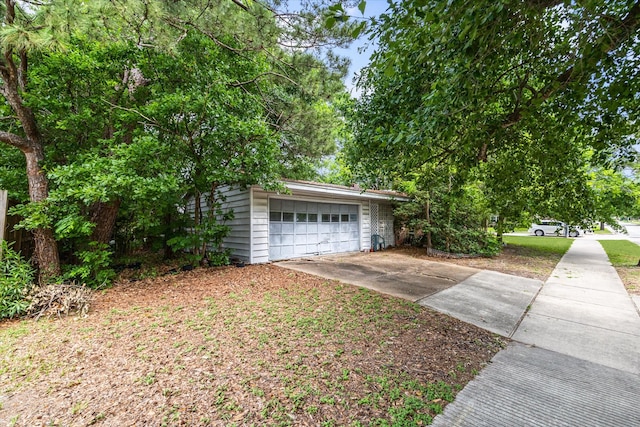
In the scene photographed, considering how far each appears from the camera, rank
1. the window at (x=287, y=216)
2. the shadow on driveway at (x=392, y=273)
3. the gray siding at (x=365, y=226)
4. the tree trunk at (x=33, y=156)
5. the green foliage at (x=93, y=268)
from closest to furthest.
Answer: the tree trunk at (x=33, y=156) < the green foliage at (x=93, y=268) < the shadow on driveway at (x=392, y=273) < the window at (x=287, y=216) < the gray siding at (x=365, y=226)

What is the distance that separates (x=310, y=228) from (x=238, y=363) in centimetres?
656

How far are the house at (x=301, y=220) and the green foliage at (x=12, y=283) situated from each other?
4109 mm

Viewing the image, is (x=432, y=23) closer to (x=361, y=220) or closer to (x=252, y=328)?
(x=252, y=328)

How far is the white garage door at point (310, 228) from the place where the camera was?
26.5 feet

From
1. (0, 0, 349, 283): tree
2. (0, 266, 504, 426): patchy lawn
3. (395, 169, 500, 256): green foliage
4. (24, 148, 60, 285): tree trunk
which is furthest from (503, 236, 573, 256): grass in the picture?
(24, 148, 60, 285): tree trunk

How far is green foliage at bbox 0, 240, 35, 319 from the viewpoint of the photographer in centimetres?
352

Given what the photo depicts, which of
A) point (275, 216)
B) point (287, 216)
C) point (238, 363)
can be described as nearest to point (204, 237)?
point (275, 216)

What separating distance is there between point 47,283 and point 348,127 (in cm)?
558

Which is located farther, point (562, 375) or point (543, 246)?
point (543, 246)

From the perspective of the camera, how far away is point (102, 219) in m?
5.36

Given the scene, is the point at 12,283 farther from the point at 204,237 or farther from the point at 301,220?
the point at 301,220

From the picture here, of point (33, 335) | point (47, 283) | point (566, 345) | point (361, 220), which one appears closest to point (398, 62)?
point (566, 345)

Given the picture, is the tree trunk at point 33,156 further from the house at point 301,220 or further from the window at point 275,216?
the window at point 275,216

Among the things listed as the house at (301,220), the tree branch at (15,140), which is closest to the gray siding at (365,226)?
the house at (301,220)
